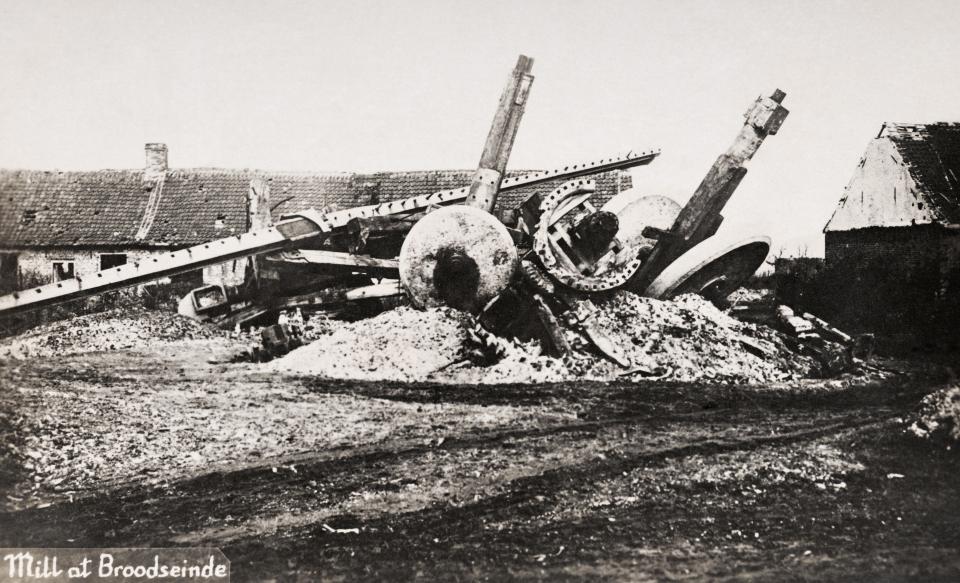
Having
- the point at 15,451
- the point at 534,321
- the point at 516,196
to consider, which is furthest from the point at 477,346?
the point at 516,196

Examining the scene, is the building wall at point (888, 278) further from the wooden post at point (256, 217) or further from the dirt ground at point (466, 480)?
the wooden post at point (256, 217)

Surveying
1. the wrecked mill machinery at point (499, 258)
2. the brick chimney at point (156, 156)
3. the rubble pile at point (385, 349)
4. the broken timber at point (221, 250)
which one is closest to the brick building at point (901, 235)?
the wrecked mill machinery at point (499, 258)

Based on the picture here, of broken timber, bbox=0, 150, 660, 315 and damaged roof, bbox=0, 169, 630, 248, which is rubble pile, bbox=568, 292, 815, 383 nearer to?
broken timber, bbox=0, 150, 660, 315

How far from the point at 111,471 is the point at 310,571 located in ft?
3.57

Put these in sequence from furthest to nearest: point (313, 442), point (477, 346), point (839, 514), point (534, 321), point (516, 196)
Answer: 1. point (516, 196)
2. point (534, 321)
3. point (477, 346)
4. point (313, 442)
5. point (839, 514)

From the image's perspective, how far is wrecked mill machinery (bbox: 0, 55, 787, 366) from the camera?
166 inches

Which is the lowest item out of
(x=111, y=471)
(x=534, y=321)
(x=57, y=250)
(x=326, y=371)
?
(x=111, y=471)

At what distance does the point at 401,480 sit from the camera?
2904 millimetres

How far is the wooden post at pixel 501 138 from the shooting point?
4035 millimetres

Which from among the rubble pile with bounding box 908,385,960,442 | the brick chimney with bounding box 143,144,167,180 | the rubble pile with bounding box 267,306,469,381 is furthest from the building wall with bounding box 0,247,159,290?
the rubble pile with bounding box 908,385,960,442

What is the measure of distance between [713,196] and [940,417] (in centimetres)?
197

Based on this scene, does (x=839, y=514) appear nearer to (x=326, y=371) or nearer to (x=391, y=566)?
(x=391, y=566)

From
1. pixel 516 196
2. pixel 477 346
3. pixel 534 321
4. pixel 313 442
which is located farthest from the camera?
pixel 516 196

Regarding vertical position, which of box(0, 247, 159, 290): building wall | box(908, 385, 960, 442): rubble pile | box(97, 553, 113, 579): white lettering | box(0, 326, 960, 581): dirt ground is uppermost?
box(0, 247, 159, 290): building wall
